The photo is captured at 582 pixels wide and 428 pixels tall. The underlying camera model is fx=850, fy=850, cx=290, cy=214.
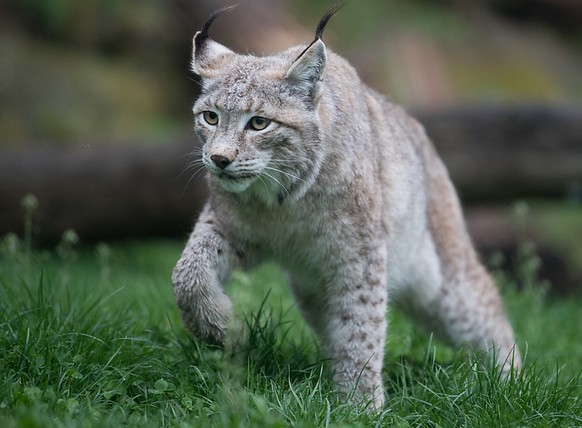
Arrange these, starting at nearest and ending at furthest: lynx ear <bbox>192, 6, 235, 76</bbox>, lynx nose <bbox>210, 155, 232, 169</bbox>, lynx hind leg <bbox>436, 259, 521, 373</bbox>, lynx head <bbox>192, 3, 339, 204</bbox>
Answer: lynx nose <bbox>210, 155, 232, 169</bbox> → lynx head <bbox>192, 3, 339, 204</bbox> → lynx ear <bbox>192, 6, 235, 76</bbox> → lynx hind leg <bbox>436, 259, 521, 373</bbox>

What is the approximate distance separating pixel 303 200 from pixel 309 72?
2.68 ft

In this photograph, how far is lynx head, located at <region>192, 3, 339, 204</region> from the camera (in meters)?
5.08

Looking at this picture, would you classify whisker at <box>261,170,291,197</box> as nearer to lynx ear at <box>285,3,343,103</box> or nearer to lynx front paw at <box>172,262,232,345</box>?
lynx ear at <box>285,3,343,103</box>

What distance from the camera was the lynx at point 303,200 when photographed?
5195mm

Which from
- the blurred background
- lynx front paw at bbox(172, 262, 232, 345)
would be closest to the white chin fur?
lynx front paw at bbox(172, 262, 232, 345)

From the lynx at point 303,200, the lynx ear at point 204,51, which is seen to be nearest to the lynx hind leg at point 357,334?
the lynx at point 303,200

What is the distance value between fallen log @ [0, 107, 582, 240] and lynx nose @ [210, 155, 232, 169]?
567 centimetres

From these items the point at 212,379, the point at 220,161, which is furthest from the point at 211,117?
the point at 212,379

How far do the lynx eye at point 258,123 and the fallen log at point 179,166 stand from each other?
551cm

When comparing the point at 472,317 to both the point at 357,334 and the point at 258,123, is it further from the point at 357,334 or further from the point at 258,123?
the point at 258,123

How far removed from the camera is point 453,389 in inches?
203

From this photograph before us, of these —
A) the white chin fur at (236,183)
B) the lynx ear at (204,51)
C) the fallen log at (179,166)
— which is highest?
the lynx ear at (204,51)

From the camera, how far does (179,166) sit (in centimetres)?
1069

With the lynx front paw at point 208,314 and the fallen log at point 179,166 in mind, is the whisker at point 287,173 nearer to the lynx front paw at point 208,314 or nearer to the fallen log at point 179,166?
the lynx front paw at point 208,314
